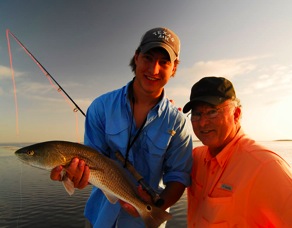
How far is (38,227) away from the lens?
436 inches

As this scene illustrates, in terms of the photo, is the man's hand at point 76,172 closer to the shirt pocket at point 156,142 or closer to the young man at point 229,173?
the shirt pocket at point 156,142

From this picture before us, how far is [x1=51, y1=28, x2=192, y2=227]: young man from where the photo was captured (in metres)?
3.65

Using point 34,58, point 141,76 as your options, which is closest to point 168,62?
point 141,76

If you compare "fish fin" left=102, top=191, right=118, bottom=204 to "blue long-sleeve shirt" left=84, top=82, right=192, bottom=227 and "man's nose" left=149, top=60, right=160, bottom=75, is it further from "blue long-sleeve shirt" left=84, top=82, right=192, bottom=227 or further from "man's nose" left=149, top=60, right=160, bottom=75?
"man's nose" left=149, top=60, right=160, bottom=75

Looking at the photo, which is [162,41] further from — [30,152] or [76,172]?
[30,152]

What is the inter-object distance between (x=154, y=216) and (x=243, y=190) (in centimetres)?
127

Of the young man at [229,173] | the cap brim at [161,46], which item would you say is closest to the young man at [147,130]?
the cap brim at [161,46]

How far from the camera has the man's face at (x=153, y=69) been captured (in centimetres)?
358

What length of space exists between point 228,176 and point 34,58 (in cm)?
841

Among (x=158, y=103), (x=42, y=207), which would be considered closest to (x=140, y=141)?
(x=158, y=103)

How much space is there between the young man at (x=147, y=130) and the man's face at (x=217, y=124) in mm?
503

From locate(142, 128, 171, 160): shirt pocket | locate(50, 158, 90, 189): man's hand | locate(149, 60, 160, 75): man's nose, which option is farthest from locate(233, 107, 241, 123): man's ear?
locate(50, 158, 90, 189): man's hand

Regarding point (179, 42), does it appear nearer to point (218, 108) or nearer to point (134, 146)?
point (218, 108)

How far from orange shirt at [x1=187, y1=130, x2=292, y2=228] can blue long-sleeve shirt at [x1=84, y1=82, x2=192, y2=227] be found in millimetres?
501
